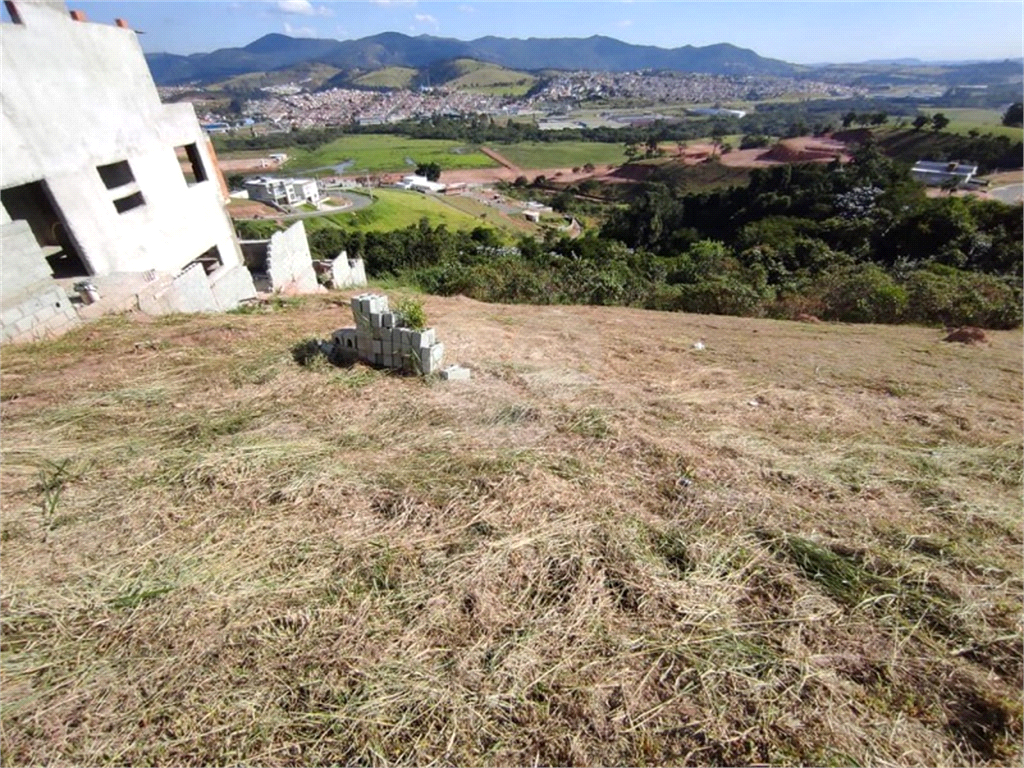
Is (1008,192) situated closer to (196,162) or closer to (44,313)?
(196,162)

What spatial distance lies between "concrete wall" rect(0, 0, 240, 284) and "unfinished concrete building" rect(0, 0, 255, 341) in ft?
0.06

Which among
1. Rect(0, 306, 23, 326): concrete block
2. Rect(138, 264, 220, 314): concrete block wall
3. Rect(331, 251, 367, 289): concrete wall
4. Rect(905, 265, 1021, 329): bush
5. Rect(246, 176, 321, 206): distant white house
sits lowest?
Rect(246, 176, 321, 206): distant white house

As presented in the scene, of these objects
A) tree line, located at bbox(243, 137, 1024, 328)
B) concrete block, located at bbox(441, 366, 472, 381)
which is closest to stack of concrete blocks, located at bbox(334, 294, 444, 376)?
concrete block, located at bbox(441, 366, 472, 381)

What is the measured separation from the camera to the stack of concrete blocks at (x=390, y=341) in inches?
208

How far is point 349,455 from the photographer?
384cm

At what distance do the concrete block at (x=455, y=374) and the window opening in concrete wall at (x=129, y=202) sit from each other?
843 centimetres

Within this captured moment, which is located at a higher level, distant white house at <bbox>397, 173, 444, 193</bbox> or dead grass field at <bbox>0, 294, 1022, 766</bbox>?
dead grass field at <bbox>0, 294, 1022, 766</bbox>

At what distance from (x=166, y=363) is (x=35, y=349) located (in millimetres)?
1937

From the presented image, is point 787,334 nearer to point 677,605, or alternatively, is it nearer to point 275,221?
point 677,605

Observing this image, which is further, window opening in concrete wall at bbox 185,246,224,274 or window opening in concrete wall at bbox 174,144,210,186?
window opening in concrete wall at bbox 185,246,224,274

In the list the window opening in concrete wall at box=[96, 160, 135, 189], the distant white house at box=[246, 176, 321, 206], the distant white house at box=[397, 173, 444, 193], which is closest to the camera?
the window opening in concrete wall at box=[96, 160, 135, 189]

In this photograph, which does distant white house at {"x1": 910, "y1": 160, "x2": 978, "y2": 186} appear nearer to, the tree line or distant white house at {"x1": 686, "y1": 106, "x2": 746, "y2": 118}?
the tree line

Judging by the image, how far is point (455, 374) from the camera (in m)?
5.38

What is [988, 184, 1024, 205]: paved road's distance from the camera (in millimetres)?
39844
